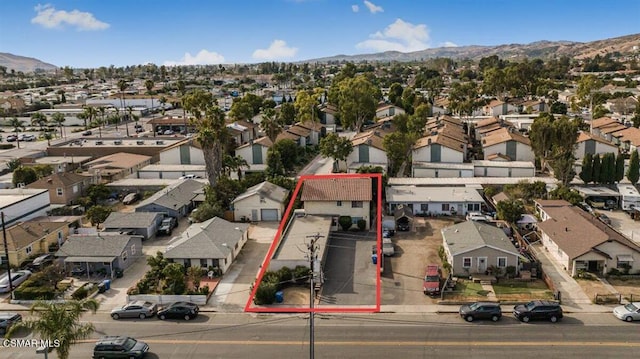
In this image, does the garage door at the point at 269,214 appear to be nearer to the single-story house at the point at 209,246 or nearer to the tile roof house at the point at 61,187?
the single-story house at the point at 209,246

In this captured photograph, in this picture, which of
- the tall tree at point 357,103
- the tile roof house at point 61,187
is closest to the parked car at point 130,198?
the tile roof house at point 61,187

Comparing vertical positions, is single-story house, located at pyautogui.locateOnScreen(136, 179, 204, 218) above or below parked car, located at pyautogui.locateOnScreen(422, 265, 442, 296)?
above

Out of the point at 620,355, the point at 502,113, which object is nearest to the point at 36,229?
the point at 620,355

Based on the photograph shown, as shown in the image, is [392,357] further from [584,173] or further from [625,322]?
[584,173]

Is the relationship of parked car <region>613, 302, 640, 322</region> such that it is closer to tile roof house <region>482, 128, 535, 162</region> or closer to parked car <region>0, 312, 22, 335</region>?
parked car <region>0, 312, 22, 335</region>

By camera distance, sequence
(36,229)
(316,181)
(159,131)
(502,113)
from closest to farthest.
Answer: (36,229)
(316,181)
(159,131)
(502,113)

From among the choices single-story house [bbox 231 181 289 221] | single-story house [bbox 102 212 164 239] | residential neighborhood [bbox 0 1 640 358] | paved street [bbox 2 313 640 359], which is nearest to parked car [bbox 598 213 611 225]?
residential neighborhood [bbox 0 1 640 358]
